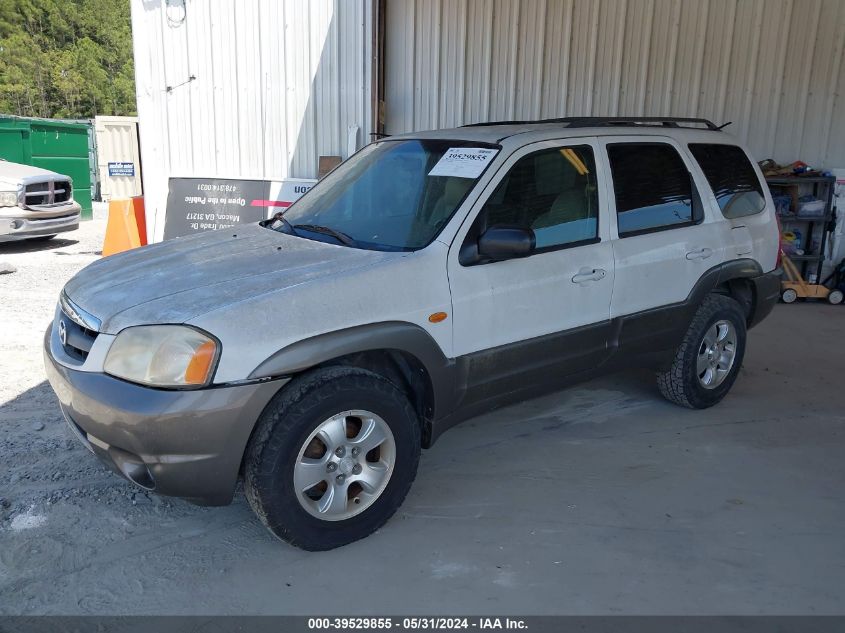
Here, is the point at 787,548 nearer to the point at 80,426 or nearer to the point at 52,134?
the point at 80,426

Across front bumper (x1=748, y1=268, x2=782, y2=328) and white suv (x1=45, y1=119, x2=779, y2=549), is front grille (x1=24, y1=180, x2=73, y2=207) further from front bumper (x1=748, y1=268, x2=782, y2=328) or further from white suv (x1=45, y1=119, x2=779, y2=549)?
front bumper (x1=748, y1=268, x2=782, y2=328)

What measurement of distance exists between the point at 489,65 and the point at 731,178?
15.4 feet

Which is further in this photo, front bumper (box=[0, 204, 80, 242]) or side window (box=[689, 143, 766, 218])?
front bumper (box=[0, 204, 80, 242])

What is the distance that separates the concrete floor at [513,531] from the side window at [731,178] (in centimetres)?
144

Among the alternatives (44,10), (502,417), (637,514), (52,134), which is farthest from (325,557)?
(44,10)

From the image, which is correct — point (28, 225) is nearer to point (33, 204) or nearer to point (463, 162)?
point (33, 204)

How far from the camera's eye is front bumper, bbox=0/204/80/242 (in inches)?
422

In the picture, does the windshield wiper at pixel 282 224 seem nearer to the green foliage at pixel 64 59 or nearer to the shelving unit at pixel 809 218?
the shelving unit at pixel 809 218

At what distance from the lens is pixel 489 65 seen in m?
8.94

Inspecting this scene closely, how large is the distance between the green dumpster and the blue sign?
223 inches

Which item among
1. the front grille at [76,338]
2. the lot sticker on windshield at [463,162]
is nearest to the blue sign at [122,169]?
the front grille at [76,338]

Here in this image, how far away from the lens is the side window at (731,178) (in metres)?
4.81
